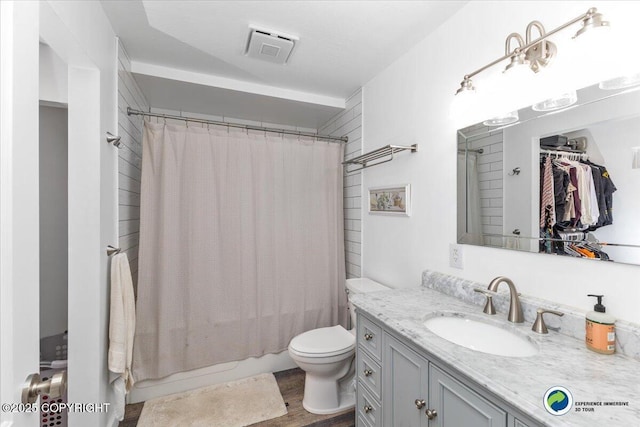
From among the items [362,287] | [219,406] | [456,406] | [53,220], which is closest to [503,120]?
[456,406]

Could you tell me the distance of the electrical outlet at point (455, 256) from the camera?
155 cm

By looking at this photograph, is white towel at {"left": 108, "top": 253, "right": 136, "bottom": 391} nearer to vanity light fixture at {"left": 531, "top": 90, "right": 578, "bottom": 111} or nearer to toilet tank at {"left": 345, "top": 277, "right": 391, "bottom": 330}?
toilet tank at {"left": 345, "top": 277, "right": 391, "bottom": 330}

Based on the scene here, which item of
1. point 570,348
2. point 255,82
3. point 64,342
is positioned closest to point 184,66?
point 255,82

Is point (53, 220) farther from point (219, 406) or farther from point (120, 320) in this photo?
point (219, 406)

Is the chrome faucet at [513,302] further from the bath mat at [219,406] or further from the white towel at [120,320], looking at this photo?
the white towel at [120,320]

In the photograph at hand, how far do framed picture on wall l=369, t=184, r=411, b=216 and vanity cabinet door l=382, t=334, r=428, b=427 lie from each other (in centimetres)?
94

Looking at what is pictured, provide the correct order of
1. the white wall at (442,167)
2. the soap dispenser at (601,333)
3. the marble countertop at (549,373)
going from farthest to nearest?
the white wall at (442,167) → the soap dispenser at (601,333) → the marble countertop at (549,373)

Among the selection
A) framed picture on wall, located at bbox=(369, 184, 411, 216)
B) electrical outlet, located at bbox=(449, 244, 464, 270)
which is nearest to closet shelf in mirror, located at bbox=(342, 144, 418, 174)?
framed picture on wall, located at bbox=(369, 184, 411, 216)

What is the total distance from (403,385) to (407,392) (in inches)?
1.2

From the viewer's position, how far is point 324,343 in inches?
78.0

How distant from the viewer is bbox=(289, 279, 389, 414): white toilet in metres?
1.85

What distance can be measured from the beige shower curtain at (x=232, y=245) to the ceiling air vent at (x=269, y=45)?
623mm

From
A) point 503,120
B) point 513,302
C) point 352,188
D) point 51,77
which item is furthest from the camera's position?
point 352,188

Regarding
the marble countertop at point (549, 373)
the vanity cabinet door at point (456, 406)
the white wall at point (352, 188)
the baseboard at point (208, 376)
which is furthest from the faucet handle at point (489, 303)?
the baseboard at point (208, 376)
